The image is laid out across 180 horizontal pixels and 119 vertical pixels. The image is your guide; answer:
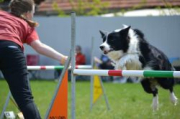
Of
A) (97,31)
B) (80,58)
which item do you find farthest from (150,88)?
(97,31)

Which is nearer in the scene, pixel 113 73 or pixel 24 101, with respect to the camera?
pixel 24 101

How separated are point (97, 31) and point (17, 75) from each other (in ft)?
43.8

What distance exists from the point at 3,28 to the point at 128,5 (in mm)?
18673

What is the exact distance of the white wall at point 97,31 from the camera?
50.9 ft

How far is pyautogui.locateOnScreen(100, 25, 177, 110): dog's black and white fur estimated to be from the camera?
6738 mm

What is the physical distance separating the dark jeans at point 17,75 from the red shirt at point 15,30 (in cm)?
8

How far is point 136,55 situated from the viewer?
6820 mm

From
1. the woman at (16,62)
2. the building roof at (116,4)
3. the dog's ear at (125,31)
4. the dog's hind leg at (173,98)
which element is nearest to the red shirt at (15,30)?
the woman at (16,62)

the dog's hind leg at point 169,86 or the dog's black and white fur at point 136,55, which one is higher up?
the dog's black and white fur at point 136,55

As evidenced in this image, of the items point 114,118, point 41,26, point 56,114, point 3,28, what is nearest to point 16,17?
point 3,28

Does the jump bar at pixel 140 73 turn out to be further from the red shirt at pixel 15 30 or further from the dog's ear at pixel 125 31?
the dog's ear at pixel 125 31

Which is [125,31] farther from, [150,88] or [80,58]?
[80,58]

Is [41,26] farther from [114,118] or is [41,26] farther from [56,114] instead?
[56,114]

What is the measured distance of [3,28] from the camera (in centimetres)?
418
